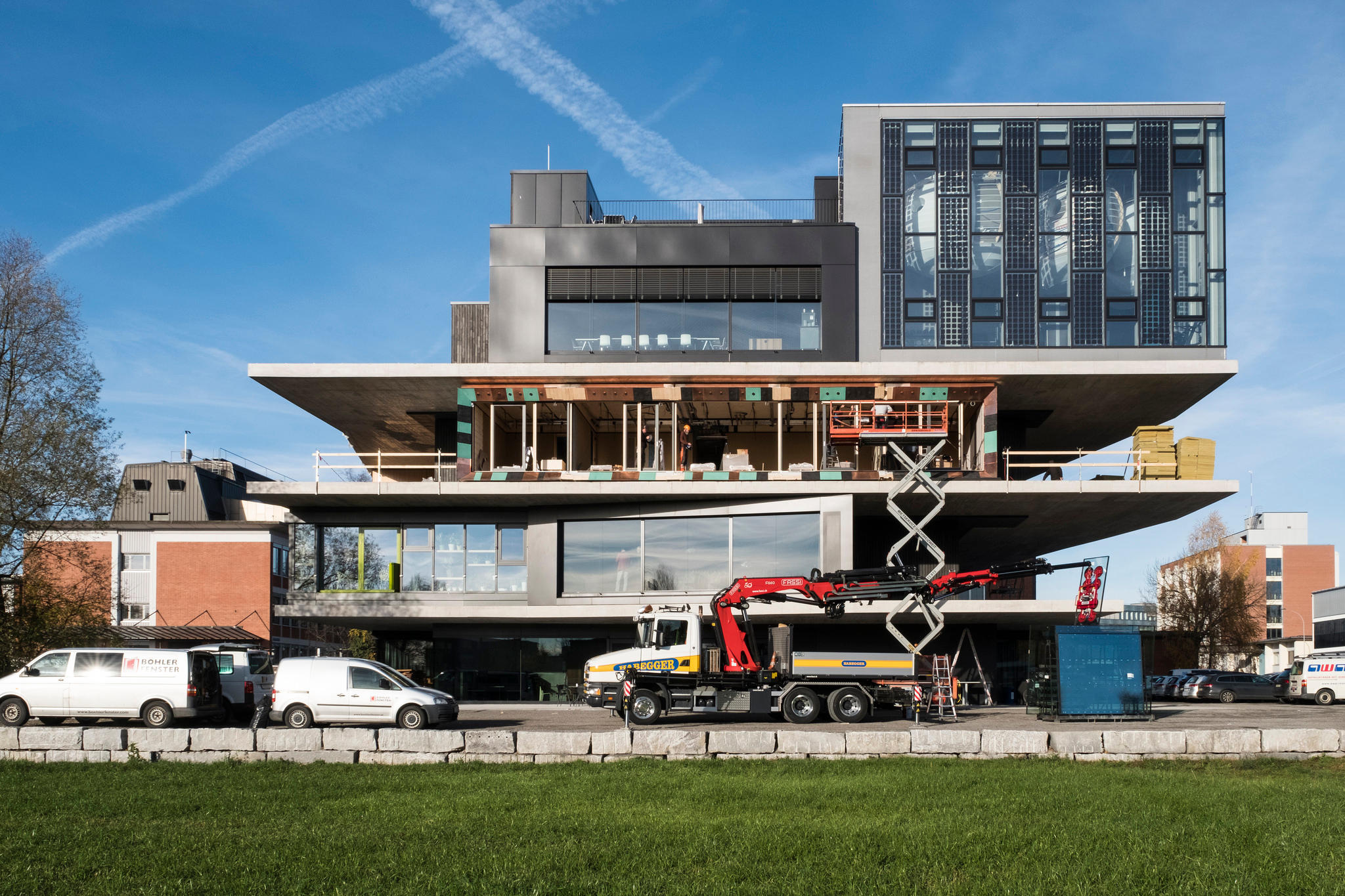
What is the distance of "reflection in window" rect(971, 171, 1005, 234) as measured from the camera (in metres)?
37.4

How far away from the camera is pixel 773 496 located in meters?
35.3

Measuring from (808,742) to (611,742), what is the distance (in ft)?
10.9

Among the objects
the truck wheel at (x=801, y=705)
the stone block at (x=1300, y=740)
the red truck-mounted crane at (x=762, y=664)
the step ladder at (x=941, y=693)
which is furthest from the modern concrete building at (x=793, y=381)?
the stone block at (x=1300, y=740)

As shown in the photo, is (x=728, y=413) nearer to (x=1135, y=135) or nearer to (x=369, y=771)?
(x=1135, y=135)

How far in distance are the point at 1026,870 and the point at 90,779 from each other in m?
13.0

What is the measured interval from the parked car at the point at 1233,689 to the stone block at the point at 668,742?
101 feet

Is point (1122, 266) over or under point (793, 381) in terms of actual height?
over

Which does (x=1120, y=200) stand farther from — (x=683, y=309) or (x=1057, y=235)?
(x=683, y=309)

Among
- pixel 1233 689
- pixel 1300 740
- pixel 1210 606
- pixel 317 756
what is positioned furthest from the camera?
pixel 1210 606

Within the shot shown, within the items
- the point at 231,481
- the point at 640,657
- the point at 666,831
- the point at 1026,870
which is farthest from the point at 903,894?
the point at 231,481

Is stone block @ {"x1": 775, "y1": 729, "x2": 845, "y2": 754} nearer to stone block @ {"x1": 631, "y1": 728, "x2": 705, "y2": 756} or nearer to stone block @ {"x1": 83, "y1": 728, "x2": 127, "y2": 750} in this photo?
stone block @ {"x1": 631, "y1": 728, "x2": 705, "y2": 756}

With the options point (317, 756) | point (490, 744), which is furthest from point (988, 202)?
point (317, 756)

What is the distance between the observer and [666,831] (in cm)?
1165

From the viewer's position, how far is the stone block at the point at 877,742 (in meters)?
18.1
